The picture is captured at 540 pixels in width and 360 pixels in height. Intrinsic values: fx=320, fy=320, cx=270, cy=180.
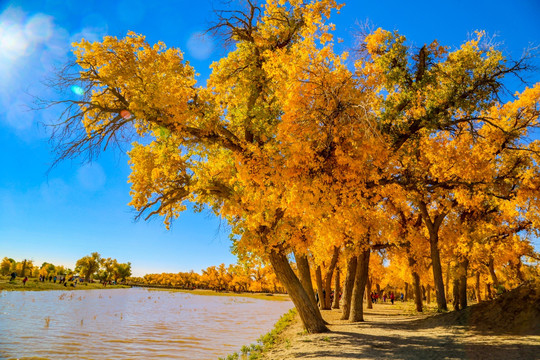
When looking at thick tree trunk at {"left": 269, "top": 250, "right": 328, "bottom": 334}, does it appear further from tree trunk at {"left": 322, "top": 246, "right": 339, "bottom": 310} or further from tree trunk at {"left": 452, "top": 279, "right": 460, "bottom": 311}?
tree trunk at {"left": 452, "top": 279, "right": 460, "bottom": 311}

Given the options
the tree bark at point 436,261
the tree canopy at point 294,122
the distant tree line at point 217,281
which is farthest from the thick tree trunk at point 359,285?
the distant tree line at point 217,281

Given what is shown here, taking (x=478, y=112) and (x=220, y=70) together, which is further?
(x=220, y=70)

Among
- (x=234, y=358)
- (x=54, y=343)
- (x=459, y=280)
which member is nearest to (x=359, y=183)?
(x=234, y=358)

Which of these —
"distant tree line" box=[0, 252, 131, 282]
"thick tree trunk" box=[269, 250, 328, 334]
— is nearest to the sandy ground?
"thick tree trunk" box=[269, 250, 328, 334]

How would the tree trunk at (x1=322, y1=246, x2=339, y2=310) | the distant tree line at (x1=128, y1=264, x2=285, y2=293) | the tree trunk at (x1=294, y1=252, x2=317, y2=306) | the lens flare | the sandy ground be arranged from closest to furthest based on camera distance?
the sandy ground, the lens flare, the tree trunk at (x1=294, y1=252, x2=317, y2=306), the tree trunk at (x1=322, y1=246, x2=339, y2=310), the distant tree line at (x1=128, y1=264, x2=285, y2=293)

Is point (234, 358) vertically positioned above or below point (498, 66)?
below

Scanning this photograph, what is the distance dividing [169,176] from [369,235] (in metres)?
12.3

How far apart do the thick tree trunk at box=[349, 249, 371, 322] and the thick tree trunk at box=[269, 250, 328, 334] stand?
429 centimetres

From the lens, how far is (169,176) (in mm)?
14305

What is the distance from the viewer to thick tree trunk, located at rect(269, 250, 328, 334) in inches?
546

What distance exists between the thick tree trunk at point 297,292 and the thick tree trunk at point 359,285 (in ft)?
14.1

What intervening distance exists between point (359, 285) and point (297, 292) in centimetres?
535

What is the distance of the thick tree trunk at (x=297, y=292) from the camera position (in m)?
13.9

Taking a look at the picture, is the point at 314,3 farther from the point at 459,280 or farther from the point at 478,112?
the point at 459,280
